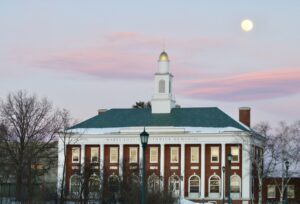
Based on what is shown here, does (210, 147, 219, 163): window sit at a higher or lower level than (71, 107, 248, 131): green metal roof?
lower

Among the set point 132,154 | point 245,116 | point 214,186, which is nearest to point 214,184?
point 214,186

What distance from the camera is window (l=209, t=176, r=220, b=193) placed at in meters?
110

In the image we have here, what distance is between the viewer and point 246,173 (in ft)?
361

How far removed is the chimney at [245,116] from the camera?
12044 centimetres

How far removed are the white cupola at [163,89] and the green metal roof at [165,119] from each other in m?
1.16

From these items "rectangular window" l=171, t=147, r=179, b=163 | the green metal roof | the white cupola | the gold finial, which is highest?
the gold finial

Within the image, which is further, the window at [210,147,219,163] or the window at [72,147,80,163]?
the window at [72,147,80,163]

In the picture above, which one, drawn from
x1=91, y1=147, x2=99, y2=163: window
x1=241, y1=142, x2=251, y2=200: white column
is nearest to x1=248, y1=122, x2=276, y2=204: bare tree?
x1=241, y1=142, x2=251, y2=200: white column

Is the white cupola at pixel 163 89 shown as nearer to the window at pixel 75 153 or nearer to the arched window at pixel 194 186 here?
the arched window at pixel 194 186

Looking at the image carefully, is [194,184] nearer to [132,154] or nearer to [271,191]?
[132,154]

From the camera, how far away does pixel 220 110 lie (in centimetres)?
11738

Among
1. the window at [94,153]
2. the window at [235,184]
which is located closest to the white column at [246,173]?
the window at [235,184]

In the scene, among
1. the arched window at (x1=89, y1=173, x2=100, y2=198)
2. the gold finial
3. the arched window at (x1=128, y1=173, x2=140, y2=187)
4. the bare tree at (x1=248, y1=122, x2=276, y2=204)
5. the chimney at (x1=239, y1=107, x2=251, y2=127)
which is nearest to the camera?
the arched window at (x1=128, y1=173, x2=140, y2=187)

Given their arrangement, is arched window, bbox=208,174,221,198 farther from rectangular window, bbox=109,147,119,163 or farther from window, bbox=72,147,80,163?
window, bbox=72,147,80,163
